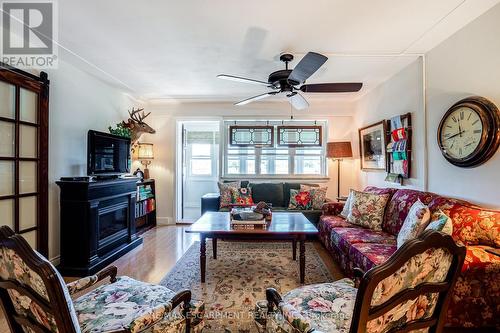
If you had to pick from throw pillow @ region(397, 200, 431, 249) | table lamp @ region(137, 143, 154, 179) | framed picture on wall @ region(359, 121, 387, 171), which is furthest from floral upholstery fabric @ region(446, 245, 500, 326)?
table lamp @ region(137, 143, 154, 179)

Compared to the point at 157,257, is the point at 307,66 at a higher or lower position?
higher

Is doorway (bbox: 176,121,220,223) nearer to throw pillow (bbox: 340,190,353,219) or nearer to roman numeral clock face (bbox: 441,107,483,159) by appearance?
throw pillow (bbox: 340,190,353,219)

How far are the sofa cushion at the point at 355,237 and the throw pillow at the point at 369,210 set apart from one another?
0.37ft

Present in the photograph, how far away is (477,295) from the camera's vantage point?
5.55 ft

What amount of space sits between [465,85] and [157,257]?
392 centimetres

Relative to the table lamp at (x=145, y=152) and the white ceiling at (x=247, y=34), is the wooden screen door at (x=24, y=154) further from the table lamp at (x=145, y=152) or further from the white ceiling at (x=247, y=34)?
the table lamp at (x=145, y=152)

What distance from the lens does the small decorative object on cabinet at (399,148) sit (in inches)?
122

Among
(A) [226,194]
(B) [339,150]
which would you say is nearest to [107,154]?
(A) [226,194]

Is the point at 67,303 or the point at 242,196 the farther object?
the point at 242,196

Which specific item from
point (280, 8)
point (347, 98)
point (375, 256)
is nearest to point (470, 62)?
point (280, 8)

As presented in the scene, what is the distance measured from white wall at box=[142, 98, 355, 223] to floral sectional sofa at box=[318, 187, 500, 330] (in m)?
2.15

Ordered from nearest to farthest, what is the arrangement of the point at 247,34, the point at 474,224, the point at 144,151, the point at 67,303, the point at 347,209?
1. the point at 67,303
2. the point at 474,224
3. the point at 247,34
4. the point at 347,209
5. the point at 144,151

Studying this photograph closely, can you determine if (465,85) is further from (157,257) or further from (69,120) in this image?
(69,120)

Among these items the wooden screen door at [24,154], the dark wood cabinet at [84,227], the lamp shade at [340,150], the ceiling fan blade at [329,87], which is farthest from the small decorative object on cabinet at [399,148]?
the wooden screen door at [24,154]
